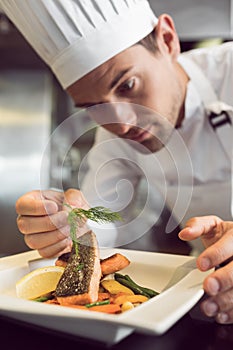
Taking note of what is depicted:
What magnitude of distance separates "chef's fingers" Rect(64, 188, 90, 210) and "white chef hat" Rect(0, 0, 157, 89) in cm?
37

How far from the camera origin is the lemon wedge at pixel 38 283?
25.4 inches

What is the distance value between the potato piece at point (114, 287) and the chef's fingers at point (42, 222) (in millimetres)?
110

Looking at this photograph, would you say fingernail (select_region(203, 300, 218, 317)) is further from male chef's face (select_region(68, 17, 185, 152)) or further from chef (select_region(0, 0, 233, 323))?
male chef's face (select_region(68, 17, 185, 152))

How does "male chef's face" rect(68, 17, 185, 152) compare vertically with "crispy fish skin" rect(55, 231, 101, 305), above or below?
below

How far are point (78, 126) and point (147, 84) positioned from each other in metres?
0.41

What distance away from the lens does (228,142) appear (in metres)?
1.25

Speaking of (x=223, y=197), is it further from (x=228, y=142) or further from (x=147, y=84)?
(x=147, y=84)

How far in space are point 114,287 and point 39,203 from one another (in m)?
0.21

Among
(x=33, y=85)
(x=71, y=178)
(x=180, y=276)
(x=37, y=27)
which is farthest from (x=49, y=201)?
(x=33, y=85)

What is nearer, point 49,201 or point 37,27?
point 49,201

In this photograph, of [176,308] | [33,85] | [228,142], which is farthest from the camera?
[33,85]

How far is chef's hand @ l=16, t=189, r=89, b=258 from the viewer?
28.7 inches

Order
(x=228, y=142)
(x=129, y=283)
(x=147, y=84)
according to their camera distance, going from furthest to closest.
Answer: (x=228, y=142) → (x=147, y=84) → (x=129, y=283)

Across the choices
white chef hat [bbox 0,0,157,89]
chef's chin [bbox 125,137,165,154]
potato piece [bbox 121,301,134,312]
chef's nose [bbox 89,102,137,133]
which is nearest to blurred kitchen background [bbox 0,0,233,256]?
white chef hat [bbox 0,0,157,89]
